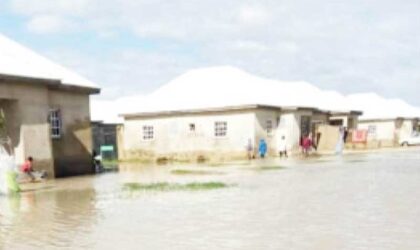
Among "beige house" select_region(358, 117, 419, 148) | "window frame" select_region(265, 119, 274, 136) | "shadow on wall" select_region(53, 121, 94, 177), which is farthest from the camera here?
"beige house" select_region(358, 117, 419, 148)

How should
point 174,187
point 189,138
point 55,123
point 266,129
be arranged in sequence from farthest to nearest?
point 189,138 → point 266,129 → point 55,123 → point 174,187

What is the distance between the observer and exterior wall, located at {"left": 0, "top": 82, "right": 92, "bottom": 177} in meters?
21.6

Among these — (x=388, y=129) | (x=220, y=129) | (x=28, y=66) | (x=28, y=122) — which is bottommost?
(x=388, y=129)

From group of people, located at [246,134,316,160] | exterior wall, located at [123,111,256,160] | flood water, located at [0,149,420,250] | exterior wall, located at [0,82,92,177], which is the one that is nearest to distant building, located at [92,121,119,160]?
exterior wall, located at [123,111,256,160]

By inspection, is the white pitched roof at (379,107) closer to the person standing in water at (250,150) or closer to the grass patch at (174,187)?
the person standing in water at (250,150)

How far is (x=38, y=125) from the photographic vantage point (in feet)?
72.8

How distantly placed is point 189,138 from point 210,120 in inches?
77.4

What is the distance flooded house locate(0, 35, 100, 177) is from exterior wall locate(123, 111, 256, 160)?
1164 cm

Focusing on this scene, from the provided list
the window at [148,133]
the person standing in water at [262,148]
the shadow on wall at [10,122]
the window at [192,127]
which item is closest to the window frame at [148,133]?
the window at [148,133]

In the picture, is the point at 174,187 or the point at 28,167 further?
the point at 28,167

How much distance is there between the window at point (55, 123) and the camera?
81.5 feet

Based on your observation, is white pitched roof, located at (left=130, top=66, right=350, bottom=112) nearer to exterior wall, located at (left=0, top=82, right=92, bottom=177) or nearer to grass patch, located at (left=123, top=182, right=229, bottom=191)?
exterior wall, located at (left=0, top=82, right=92, bottom=177)

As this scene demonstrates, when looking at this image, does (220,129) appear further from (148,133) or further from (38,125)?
(38,125)

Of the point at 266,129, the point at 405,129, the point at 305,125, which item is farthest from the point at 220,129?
the point at 405,129
